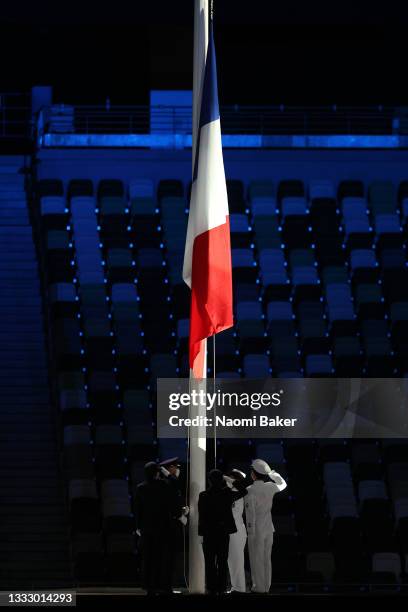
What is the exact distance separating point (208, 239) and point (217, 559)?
259cm

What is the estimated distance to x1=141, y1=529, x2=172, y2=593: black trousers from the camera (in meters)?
12.9

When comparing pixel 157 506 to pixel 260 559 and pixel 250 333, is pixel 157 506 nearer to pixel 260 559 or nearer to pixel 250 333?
pixel 260 559

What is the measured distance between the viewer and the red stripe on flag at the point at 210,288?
13.3 metres

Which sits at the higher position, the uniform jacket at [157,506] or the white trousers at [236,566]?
the uniform jacket at [157,506]

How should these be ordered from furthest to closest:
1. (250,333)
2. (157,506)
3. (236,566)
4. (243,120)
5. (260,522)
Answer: (243,120)
(250,333)
(260,522)
(236,566)
(157,506)

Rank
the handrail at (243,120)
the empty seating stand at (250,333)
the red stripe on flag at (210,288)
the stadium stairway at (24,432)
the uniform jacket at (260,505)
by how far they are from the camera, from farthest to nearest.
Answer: the handrail at (243,120) < the stadium stairway at (24,432) < the empty seating stand at (250,333) < the uniform jacket at (260,505) < the red stripe on flag at (210,288)

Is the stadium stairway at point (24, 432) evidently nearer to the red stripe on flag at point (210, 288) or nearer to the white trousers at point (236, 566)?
the white trousers at point (236, 566)

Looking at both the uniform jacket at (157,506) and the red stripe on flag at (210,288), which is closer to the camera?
the uniform jacket at (157,506)

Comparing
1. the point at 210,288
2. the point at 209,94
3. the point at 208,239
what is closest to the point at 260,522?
the point at 210,288

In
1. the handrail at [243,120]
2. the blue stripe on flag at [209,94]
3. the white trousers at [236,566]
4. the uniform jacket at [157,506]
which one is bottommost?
the white trousers at [236,566]

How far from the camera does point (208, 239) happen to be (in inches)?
529

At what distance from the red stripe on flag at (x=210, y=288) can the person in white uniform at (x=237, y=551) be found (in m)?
1.23

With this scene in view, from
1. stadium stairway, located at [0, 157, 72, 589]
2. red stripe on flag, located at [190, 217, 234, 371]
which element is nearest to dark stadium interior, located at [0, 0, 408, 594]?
stadium stairway, located at [0, 157, 72, 589]

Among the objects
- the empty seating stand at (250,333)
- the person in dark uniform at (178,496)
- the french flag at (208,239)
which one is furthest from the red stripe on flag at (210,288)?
the empty seating stand at (250,333)
